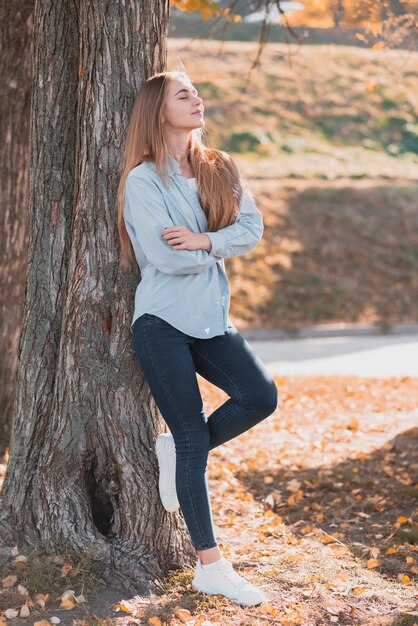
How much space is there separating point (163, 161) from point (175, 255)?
17.6 inches

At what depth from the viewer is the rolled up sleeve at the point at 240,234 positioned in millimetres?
3625

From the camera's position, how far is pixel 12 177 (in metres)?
6.20

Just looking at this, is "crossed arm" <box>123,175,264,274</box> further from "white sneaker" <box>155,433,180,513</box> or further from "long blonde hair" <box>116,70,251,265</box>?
"white sneaker" <box>155,433,180,513</box>

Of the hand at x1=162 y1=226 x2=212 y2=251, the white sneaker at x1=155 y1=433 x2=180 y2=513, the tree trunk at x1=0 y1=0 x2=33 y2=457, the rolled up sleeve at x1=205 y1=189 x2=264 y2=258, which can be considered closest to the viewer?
the hand at x1=162 y1=226 x2=212 y2=251

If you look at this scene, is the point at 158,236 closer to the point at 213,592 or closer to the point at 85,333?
the point at 85,333

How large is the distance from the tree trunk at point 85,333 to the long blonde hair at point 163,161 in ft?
0.40

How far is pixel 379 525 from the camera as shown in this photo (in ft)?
17.4

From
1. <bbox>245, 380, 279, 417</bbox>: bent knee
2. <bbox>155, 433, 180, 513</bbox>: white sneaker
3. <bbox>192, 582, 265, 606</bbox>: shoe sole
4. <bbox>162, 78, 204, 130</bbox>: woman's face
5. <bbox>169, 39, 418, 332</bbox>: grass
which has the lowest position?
<bbox>169, 39, 418, 332</bbox>: grass

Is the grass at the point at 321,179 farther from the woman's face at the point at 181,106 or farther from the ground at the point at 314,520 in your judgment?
the woman's face at the point at 181,106

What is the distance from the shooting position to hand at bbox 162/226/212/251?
3.51m

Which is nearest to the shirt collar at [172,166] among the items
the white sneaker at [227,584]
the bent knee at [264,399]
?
the bent knee at [264,399]

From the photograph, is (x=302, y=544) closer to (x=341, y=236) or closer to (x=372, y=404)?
(x=372, y=404)

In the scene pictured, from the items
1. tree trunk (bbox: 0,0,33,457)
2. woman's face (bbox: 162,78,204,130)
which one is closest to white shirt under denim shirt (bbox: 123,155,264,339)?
woman's face (bbox: 162,78,204,130)

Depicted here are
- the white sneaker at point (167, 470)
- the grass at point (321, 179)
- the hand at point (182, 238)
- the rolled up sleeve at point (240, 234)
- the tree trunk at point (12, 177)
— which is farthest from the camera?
the grass at point (321, 179)
